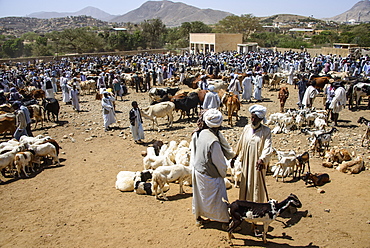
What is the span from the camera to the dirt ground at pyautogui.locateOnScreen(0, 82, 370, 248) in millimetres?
3881

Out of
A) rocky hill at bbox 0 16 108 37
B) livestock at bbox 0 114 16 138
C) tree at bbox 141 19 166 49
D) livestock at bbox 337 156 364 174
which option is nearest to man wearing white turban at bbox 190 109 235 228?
livestock at bbox 337 156 364 174

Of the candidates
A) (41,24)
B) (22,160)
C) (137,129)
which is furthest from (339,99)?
(41,24)

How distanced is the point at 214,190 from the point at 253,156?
727 mm

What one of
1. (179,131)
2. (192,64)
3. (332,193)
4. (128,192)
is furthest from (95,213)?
(192,64)

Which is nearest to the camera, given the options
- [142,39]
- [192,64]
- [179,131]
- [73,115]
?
[179,131]

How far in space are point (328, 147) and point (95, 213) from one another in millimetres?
6215

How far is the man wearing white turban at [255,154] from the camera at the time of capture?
3.68 metres

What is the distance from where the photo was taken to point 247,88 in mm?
13961

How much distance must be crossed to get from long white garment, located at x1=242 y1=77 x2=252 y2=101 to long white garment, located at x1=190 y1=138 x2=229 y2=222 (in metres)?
10.6

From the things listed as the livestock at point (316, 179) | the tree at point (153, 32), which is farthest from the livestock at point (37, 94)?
the tree at point (153, 32)

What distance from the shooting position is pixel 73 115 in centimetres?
1309

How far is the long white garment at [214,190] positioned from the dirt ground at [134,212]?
1.16ft

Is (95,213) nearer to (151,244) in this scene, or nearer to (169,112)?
(151,244)

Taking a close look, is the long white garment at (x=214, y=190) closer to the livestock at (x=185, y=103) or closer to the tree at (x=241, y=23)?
the livestock at (x=185, y=103)
